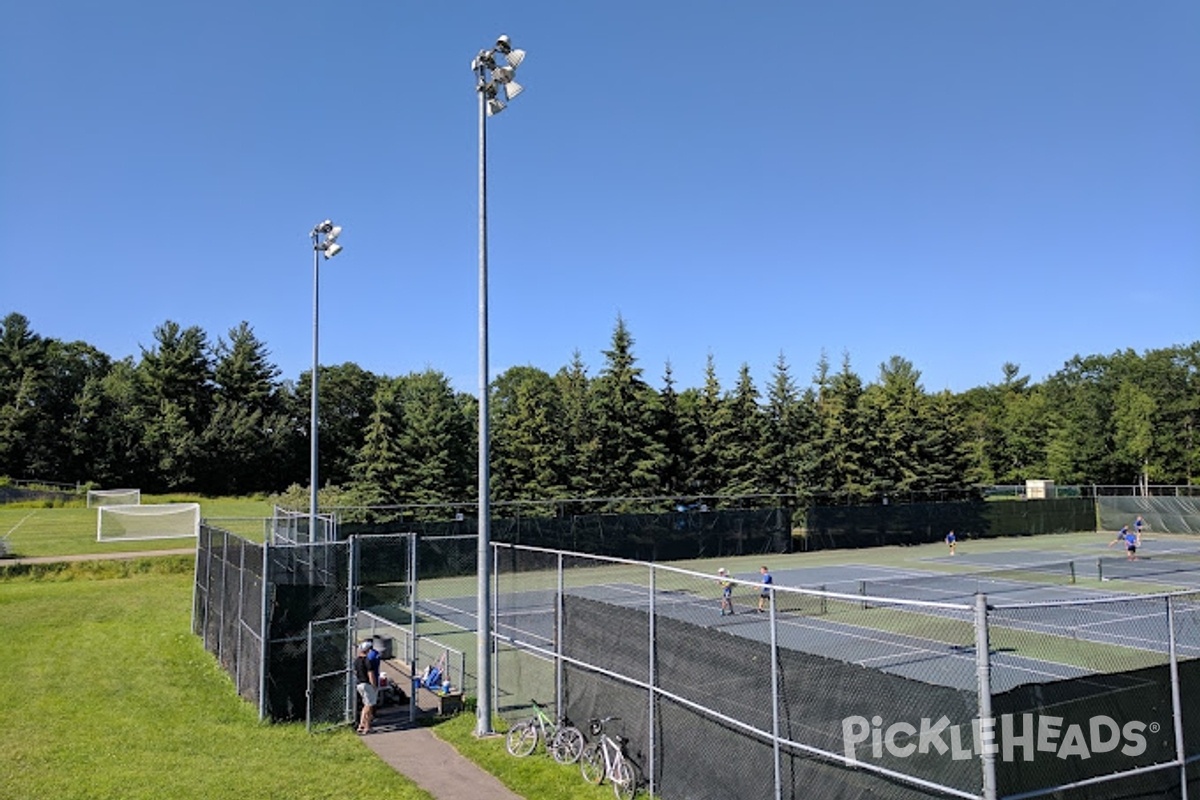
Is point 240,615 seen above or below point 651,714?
above

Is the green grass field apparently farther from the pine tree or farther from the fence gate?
the pine tree

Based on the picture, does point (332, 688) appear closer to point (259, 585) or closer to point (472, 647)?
point (259, 585)

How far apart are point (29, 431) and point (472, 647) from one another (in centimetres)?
6976

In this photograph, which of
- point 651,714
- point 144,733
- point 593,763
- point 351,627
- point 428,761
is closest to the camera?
point 651,714

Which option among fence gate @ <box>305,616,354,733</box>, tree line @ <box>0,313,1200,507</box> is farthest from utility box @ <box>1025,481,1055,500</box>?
fence gate @ <box>305,616,354,733</box>

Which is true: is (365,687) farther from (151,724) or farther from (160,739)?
(151,724)

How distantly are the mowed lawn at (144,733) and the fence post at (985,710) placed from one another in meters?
8.00

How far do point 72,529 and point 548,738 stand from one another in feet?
150

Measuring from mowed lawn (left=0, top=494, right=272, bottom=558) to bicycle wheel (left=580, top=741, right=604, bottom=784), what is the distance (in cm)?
2193

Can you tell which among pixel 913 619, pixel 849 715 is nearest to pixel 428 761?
pixel 849 715

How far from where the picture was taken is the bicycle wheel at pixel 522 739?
1383 cm

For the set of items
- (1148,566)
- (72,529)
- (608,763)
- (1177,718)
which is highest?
(1177,718)

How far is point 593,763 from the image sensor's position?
42.3ft

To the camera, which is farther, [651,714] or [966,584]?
[966,584]
